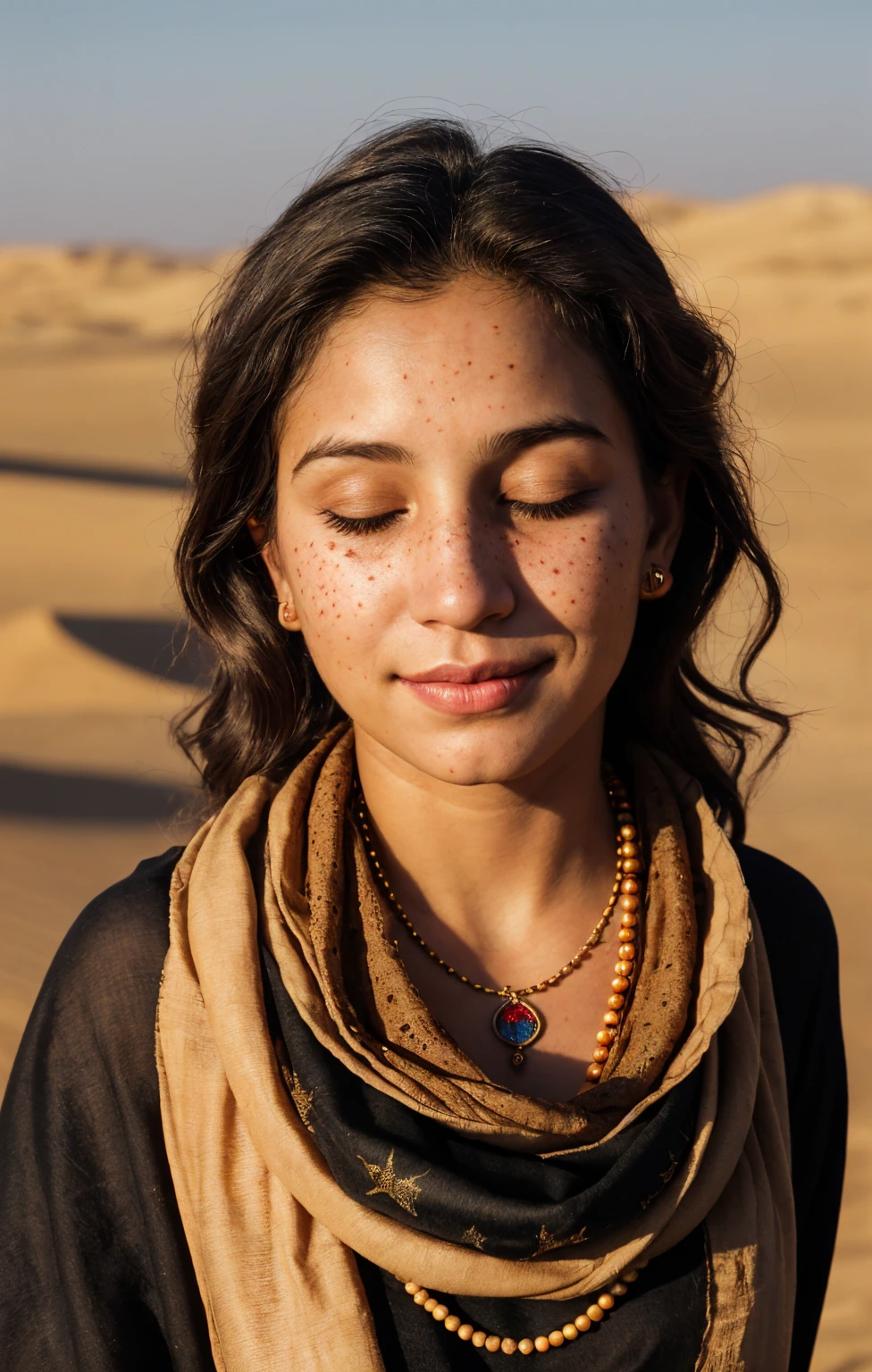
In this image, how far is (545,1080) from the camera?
2303mm

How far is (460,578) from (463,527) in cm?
8

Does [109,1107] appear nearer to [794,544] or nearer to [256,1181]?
[256,1181]

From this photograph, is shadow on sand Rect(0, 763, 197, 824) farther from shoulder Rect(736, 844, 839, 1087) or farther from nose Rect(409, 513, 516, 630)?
→ nose Rect(409, 513, 516, 630)

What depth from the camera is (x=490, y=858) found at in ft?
7.82

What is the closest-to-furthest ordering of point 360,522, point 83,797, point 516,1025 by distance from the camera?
point 360,522, point 516,1025, point 83,797

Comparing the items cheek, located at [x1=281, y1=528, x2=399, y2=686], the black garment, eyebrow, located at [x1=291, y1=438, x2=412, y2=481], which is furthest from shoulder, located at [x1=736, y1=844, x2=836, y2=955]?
eyebrow, located at [x1=291, y1=438, x2=412, y2=481]

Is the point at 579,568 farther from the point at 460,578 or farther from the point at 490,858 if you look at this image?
the point at 490,858

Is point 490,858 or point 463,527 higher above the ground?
point 463,527

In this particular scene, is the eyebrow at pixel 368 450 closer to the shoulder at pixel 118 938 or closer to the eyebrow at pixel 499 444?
the eyebrow at pixel 499 444

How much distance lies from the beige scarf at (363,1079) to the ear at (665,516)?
54 cm

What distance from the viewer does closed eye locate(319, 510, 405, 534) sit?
2.13 meters

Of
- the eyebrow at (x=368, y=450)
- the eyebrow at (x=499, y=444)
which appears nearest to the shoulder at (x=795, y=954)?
the eyebrow at (x=499, y=444)

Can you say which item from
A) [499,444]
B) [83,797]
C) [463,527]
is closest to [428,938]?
[463,527]

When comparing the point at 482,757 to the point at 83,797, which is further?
the point at 83,797
